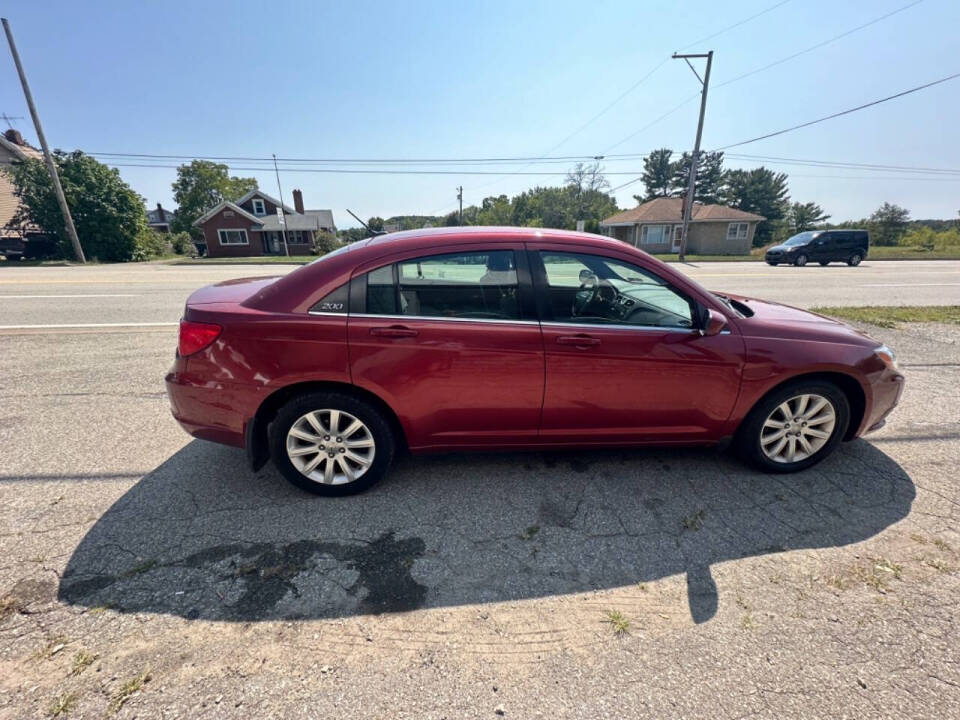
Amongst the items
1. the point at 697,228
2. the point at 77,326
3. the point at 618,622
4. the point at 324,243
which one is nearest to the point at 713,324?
the point at 618,622

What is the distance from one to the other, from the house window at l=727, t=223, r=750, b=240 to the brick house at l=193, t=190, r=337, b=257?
123 ft

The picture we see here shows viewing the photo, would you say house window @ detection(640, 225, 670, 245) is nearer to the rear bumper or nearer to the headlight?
the headlight

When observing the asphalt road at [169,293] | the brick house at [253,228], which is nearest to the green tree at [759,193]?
the asphalt road at [169,293]

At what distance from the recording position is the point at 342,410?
2541 mm

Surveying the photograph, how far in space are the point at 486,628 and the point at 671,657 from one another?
76cm

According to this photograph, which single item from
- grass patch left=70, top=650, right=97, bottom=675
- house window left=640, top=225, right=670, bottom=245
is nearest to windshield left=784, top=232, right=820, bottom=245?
house window left=640, top=225, right=670, bottom=245

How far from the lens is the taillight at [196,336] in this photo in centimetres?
246

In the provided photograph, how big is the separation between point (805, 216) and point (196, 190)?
253ft

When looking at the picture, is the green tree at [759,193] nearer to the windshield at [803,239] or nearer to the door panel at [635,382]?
the windshield at [803,239]

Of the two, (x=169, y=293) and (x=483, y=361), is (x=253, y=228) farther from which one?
(x=483, y=361)

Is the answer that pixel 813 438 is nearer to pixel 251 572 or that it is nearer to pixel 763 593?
pixel 763 593

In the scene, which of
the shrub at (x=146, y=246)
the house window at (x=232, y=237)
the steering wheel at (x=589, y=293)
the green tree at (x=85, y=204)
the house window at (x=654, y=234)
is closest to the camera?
the steering wheel at (x=589, y=293)

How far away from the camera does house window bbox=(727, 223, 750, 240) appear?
113 ft

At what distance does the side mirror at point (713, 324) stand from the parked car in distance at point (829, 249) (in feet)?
76.4
